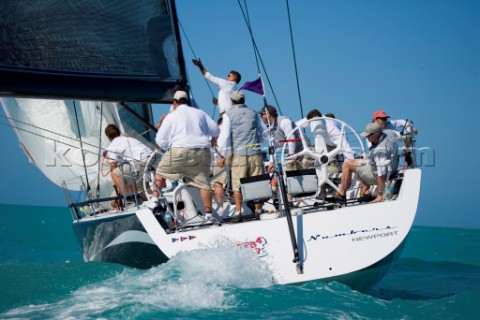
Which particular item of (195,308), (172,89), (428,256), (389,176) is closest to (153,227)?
(195,308)

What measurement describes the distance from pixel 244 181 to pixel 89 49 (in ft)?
7.41

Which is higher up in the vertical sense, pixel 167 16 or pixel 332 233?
pixel 167 16

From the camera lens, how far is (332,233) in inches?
243

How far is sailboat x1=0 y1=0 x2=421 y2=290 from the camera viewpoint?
20.2ft

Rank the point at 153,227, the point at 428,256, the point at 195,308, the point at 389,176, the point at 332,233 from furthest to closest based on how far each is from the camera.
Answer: the point at 428,256 < the point at 389,176 < the point at 153,227 < the point at 332,233 < the point at 195,308

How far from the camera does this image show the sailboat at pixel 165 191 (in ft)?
20.2

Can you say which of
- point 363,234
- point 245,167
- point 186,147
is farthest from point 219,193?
point 363,234

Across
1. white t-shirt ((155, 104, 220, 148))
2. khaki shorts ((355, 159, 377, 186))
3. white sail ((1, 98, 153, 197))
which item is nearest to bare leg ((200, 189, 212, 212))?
white t-shirt ((155, 104, 220, 148))

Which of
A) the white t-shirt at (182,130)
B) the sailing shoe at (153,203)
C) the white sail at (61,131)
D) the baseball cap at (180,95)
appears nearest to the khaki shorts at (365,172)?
the white t-shirt at (182,130)

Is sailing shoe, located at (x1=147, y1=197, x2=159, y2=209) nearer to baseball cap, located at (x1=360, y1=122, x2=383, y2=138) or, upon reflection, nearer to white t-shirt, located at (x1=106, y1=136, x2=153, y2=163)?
white t-shirt, located at (x1=106, y1=136, x2=153, y2=163)

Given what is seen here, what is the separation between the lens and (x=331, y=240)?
615cm

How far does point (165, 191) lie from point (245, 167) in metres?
1.46

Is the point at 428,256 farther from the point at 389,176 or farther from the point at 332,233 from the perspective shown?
the point at 332,233

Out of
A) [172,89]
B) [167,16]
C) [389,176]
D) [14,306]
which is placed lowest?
[14,306]
